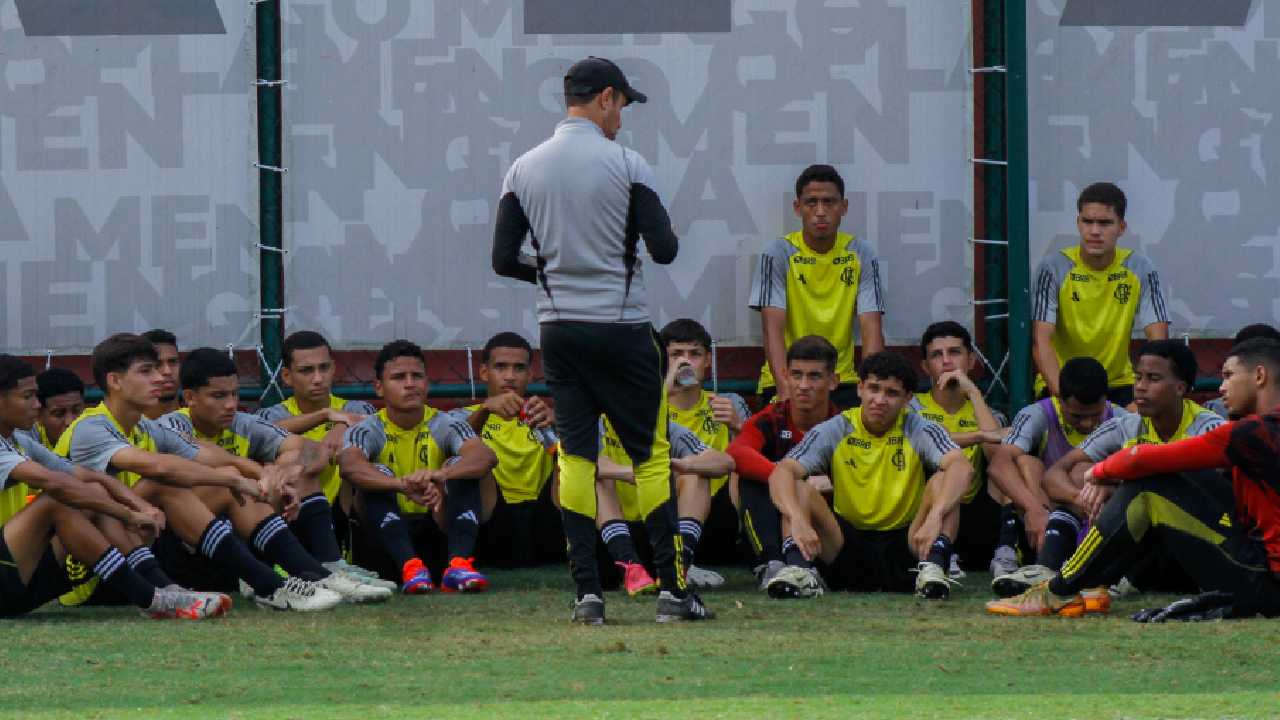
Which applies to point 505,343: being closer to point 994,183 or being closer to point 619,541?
point 619,541

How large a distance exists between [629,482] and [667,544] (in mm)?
1892

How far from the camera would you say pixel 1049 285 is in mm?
10352

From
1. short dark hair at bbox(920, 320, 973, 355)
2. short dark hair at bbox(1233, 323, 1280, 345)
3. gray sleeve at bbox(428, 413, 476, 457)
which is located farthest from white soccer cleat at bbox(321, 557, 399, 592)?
short dark hair at bbox(1233, 323, 1280, 345)

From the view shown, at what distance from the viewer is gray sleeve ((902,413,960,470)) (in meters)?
8.98

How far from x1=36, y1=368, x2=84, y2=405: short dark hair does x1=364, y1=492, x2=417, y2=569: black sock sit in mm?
1430

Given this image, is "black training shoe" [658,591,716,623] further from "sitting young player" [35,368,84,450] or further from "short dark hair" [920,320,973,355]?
"sitting young player" [35,368,84,450]

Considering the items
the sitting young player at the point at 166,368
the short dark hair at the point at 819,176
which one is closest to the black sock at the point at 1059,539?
A: the short dark hair at the point at 819,176

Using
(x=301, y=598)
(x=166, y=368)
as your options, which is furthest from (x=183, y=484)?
(x=166, y=368)

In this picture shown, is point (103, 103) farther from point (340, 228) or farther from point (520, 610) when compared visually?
point (520, 610)

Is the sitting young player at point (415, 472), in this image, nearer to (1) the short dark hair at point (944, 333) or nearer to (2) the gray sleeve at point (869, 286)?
(2) the gray sleeve at point (869, 286)

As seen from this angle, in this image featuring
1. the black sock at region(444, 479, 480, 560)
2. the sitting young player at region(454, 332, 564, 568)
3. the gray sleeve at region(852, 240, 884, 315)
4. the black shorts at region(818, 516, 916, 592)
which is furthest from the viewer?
the gray sleeve at region(852, 240, 884, 315)

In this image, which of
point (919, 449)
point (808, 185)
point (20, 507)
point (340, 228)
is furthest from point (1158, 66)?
point (20, 507)

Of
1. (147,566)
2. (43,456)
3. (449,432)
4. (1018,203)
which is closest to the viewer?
(43,456)

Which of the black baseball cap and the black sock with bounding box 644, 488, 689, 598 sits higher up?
the black baseball cap
